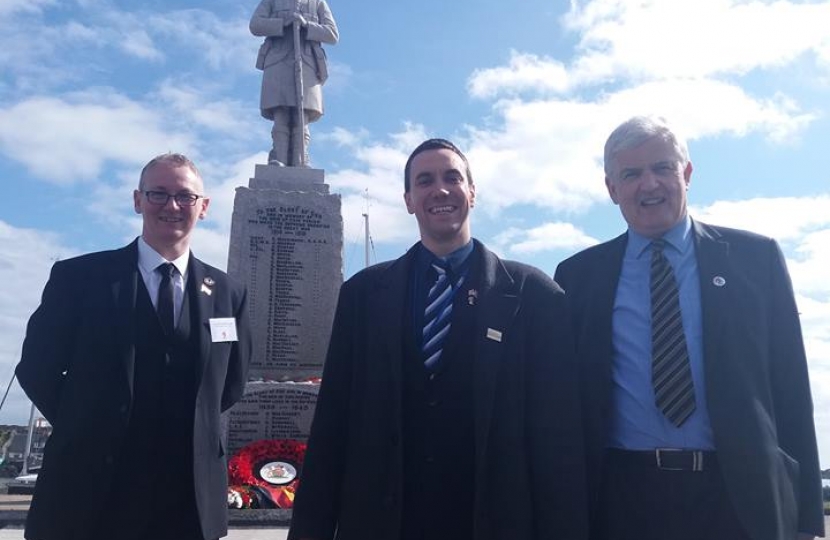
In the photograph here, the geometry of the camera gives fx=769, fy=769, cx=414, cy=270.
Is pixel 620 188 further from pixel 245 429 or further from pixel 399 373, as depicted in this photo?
pixel 245 429

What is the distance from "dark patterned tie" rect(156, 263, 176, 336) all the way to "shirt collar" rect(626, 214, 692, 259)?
5.47 ft

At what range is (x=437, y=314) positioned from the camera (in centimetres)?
251

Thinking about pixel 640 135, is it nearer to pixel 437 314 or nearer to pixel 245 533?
pixel 437 314

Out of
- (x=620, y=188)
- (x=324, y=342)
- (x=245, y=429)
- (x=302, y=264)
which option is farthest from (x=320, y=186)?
(x=620, y=188)

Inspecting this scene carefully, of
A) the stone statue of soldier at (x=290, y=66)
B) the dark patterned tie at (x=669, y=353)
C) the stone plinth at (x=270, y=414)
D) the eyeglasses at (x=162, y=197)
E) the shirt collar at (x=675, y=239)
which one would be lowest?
the stone plinth at (x=270, y=414)

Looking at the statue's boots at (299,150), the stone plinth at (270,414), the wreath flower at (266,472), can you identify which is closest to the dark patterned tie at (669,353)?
the wreath flower at (266,472)

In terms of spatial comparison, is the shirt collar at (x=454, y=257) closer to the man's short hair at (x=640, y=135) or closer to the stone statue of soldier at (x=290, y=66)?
the man's short hair at (x=640, y=135)

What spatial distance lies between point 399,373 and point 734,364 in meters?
1.06

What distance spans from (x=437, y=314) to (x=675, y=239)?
0.92 m

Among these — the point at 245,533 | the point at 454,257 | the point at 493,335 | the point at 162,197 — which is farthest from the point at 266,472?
the point at 493,335

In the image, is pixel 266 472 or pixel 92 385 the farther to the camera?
pixel 266 472

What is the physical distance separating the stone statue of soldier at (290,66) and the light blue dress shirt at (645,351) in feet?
22.7

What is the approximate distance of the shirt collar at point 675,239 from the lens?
273 cm

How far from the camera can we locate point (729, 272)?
2.59 m
